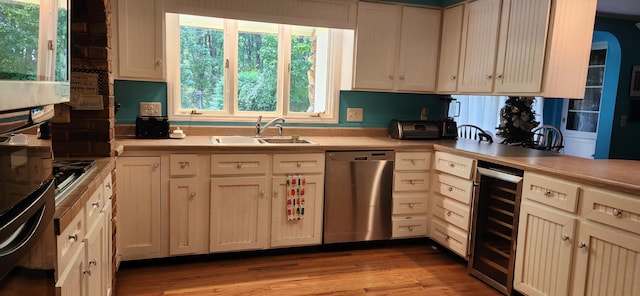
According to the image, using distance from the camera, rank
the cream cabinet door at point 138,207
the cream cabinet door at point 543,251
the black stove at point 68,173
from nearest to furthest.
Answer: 1. the black stove at point 68,173
2. the cream cabinet door at point 543,251
3. the cream cabinet door at point 138,207

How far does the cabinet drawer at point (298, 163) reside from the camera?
301cm

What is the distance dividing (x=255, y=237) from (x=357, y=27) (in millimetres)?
1872

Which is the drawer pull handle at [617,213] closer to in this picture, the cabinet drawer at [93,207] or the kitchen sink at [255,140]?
the kitchen sink at [255,140]

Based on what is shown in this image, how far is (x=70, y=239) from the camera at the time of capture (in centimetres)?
136

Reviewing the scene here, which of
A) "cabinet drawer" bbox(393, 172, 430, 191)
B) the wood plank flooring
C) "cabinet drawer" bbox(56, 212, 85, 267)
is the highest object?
"cabinet drawer" bbox(56, 212, 85, 267)

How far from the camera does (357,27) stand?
3.46 metres

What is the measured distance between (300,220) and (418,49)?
1809mm

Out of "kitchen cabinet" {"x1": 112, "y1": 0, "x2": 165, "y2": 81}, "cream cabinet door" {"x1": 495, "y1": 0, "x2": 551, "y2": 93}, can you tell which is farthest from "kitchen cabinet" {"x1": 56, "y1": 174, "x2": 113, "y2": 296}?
"cream cabinet door" {"x1": 495, "y1": 0, "x2": 551, "y2": 93}

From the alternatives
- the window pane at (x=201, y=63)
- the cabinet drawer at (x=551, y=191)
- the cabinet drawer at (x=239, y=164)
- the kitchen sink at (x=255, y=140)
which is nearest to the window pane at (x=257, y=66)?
the window pane at (x=201, y=63)

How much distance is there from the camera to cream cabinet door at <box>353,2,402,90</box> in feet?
11.4

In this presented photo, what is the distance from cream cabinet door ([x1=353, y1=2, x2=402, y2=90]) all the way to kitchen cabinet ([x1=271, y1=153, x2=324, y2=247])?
2.90 ft

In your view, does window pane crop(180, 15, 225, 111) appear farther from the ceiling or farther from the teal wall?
the ceiling

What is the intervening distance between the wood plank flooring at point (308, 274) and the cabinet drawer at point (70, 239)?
118 centimetres

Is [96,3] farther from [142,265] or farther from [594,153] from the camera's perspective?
[594,153]
